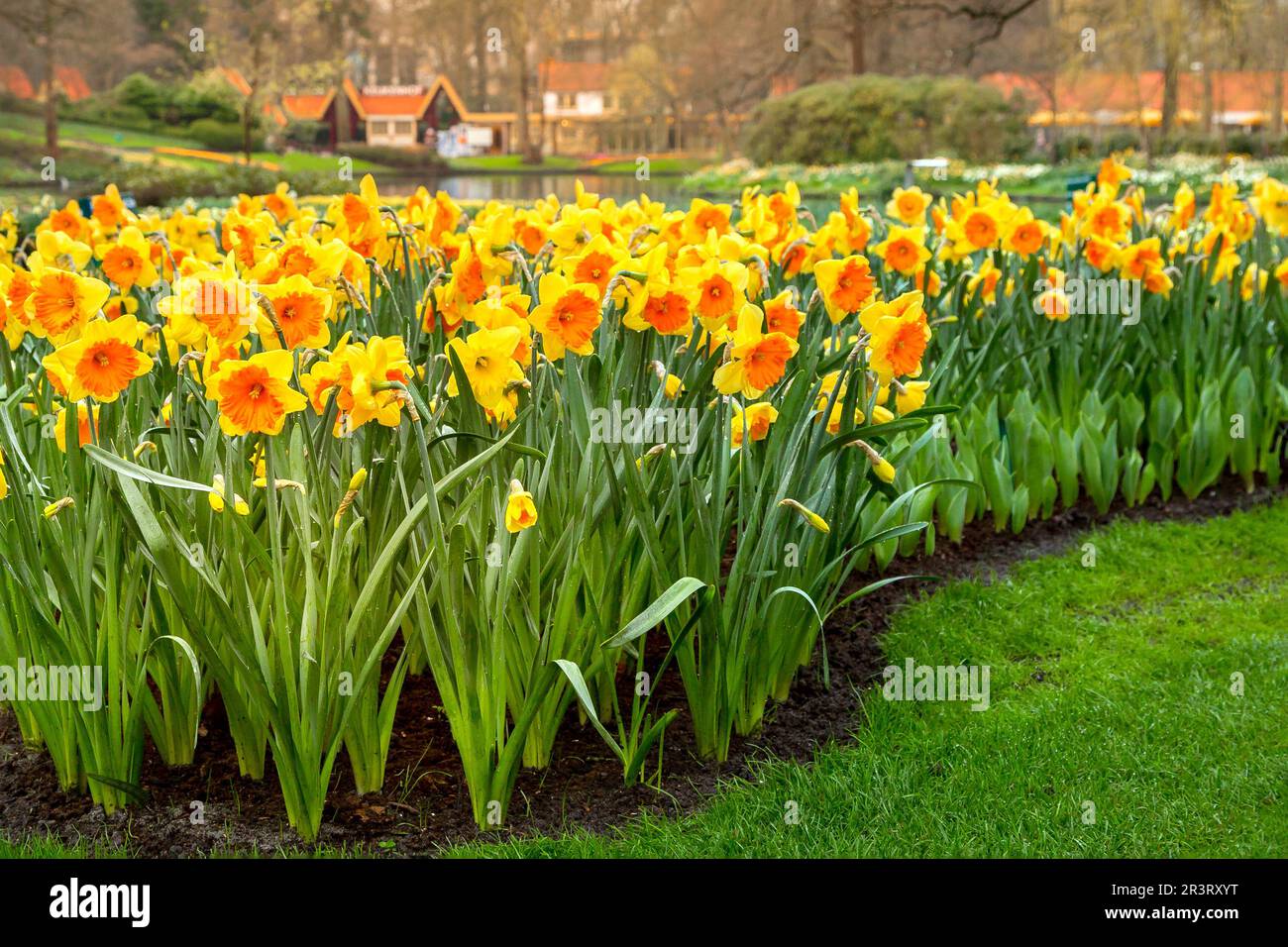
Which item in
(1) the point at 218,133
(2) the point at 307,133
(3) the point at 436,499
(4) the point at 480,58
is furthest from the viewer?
(2) the point at 307,133

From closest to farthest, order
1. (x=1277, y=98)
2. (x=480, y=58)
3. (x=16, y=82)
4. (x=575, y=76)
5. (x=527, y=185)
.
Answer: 1. (x=1277, y=98)
2. (x=527, y=185)
3. (x=480, y=58)
4. (x=16, y=82)
5. (x=575, y=76)

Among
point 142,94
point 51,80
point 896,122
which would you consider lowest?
point 896,122

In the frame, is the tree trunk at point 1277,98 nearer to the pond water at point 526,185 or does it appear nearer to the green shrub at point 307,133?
the pond water at point 526,185

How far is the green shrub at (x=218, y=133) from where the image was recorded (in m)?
28.5

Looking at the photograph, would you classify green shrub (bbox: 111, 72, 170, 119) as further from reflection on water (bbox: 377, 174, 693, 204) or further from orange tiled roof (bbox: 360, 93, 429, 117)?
reflection on water (bbox: 377, 174, 693, 204)

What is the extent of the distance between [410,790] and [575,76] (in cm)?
3183

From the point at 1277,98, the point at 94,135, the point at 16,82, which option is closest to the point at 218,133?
the point at 94,135

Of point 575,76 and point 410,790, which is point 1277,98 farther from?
point 410,790

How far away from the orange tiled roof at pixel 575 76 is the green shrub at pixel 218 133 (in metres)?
7.12

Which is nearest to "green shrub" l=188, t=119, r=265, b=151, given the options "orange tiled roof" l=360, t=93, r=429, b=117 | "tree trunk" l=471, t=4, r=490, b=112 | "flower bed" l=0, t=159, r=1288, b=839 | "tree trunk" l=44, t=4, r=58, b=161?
"orange tiled roof" l=360, t=93, r=429, b=117

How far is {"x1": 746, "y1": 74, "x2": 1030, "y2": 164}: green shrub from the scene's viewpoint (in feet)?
75.8

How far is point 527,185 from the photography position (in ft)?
88.7

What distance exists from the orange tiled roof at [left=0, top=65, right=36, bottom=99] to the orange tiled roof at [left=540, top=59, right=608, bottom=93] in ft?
39.5

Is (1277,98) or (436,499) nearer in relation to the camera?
(436,499)
